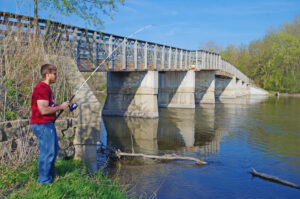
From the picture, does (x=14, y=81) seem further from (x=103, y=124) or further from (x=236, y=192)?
(x=103, y=124)

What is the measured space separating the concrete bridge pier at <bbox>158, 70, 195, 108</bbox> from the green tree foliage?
45.8m

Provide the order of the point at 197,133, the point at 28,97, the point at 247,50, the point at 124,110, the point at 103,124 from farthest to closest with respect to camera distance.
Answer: the point at 247,50 < the point at 124,110 < the point at 103,124 < the point at 197,133 < the point at 28,97

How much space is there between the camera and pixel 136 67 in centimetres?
2103

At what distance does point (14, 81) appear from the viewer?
709 cm

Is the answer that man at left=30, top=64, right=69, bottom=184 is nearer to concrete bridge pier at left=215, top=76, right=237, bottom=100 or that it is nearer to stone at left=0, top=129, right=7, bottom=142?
stone at left=0, top=129, right=7, bottom=142

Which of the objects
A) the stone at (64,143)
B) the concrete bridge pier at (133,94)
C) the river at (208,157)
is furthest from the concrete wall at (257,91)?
the stone at (64,143)

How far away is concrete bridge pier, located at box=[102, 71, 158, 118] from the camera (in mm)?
22641

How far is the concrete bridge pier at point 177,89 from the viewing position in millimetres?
31484

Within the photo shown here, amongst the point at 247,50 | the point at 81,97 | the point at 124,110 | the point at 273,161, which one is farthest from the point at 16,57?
the point at 247,50

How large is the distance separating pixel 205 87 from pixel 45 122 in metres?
36.8

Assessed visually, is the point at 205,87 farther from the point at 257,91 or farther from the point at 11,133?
A: the point at 11,133

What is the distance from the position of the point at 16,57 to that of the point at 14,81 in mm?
666

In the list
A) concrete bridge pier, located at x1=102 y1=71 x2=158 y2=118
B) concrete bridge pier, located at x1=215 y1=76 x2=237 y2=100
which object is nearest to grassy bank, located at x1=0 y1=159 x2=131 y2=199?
concrete bridge pier, located at x1=102 y1=71 x2=158 y2=118

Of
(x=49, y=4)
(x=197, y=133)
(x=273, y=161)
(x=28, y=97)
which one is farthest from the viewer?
(x=197, y=133)
